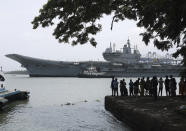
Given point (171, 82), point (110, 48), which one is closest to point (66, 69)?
point (110, 48)

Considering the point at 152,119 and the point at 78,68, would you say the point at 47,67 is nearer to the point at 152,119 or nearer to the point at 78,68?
the point at 78,68

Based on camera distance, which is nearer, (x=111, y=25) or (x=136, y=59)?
(x=111, y=25)

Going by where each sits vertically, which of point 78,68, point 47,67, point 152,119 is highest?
point 47,67

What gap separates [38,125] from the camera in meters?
12.5

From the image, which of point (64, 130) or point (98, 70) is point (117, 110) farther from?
point (98, 70)

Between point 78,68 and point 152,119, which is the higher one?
point 78,68

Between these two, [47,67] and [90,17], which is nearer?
[90,17]

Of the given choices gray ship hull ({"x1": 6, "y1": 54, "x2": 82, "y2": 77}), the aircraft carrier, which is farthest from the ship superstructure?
gray ship hull ({"x1": 6, "y1": 54, "x2": 82, "y2": 77})

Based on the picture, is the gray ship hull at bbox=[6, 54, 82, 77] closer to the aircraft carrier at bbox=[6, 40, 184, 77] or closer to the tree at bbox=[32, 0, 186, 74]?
the aircraft carrier at bbox=[6, 40, 184, 77]

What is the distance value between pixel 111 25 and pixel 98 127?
4.85 m

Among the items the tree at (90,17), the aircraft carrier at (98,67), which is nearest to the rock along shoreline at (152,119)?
the tree at (90,17)

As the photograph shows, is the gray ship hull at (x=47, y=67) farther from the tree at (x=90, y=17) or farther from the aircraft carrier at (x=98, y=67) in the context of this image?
the tree at (x=90, y=17)

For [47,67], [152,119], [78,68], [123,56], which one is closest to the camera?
[152,119]

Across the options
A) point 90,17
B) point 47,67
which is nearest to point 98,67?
point 47,67
